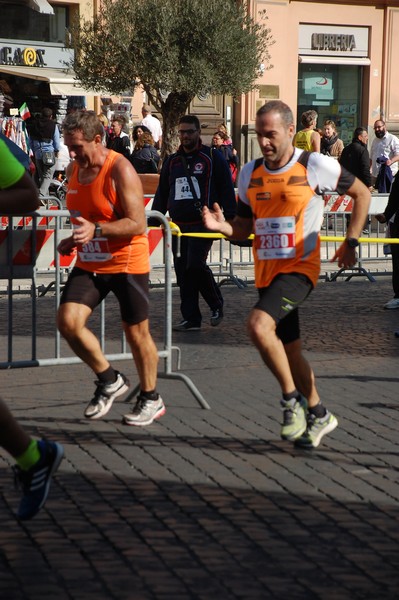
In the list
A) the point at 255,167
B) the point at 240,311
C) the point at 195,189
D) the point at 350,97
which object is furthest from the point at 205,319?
the point at 350,97

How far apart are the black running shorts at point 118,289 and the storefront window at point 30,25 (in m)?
22.7

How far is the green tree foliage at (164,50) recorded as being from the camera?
965 inches

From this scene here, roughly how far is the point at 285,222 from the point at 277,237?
0.30 feet

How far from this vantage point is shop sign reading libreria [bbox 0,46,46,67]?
28.0 m

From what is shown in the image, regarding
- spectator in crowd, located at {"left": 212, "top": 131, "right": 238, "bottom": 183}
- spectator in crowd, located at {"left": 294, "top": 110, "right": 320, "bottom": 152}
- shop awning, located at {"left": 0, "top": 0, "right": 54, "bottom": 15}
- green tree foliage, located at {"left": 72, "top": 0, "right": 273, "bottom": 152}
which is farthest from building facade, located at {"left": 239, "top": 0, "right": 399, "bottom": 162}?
spectator in crowd, located at {"left": 294, "top": 110, "right": 320, "bottom": 152}

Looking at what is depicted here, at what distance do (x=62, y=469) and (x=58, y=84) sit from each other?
21374mm

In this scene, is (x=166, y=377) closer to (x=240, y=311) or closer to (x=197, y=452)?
(x=197, y=452)

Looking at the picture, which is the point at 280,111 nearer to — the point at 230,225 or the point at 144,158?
the point at 230,225

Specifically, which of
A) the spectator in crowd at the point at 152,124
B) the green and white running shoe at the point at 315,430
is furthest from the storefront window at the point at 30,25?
the green and white running shoe at the point at 315,430

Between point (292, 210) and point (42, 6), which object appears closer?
point (292, 210)

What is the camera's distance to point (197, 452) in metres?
6.45

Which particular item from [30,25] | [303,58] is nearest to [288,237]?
[30,25]

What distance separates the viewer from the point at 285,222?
21.2 ft

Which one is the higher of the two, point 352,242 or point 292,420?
point 352,242
